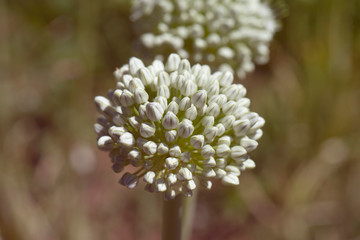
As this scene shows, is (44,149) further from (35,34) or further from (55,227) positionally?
(35,34)

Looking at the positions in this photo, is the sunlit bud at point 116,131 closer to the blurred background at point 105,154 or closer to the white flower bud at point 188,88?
the white flower bud at point 188,88

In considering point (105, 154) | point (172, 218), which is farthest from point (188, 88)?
point (105, 154)

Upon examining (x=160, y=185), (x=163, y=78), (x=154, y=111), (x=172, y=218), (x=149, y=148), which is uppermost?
(x=163, y=78)

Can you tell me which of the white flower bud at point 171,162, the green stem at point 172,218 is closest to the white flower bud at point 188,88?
the white flower bud at point 171,162

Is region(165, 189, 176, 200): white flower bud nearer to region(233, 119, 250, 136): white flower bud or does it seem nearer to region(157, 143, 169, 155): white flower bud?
region(157, 143, 169, 155): white flower bud

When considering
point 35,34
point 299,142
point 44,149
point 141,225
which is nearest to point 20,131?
point 44,149

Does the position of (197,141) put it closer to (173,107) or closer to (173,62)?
(173,107)
